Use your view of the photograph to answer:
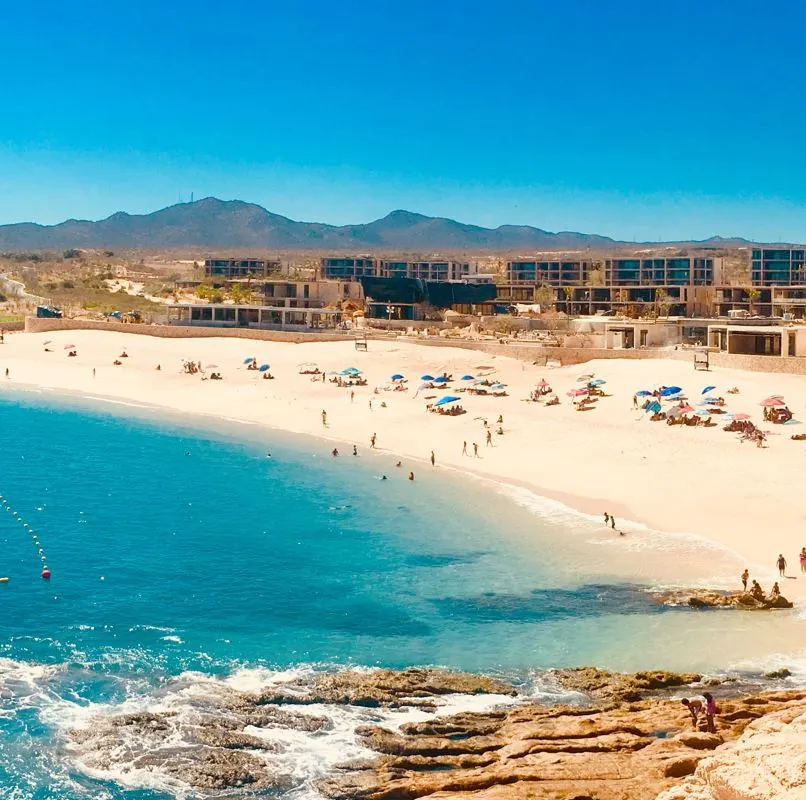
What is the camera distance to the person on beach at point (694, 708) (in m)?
19.8

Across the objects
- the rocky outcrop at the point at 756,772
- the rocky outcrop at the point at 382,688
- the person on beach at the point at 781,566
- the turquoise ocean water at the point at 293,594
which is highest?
the rocky outcrop at the point at 756,772

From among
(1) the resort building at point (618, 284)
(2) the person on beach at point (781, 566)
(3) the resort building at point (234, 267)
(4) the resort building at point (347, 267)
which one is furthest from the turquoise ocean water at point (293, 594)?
(3) the resort building at point (234, 267)

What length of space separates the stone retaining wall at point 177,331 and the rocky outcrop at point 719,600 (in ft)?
173

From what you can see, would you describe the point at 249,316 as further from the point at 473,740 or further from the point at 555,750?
the point at 555,750

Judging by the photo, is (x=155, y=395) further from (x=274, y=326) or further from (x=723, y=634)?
(x=723, y=634)

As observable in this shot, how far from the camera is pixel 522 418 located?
53844 millimetres

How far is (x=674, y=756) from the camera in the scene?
17.4 metres

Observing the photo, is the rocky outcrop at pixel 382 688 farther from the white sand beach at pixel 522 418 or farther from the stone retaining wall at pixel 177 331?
the stone retaining wall at pixel 177 331

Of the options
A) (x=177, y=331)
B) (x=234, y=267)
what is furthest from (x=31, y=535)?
(x=234, y=267)

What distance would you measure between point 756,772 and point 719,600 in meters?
14.9

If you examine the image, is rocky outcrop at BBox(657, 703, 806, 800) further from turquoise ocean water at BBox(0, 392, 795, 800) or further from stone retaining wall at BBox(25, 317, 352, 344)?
stone retaining wall at BBox(25, 317, 352, 344)

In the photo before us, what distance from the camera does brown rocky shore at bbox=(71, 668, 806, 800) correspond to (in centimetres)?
1686

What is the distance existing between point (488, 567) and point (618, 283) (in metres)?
80.0

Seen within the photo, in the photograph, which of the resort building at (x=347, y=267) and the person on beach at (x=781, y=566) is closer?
the person on beach at (x=781, y=566)
